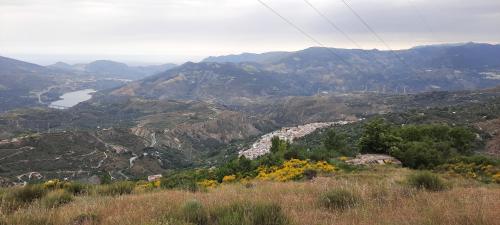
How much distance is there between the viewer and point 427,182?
844cm

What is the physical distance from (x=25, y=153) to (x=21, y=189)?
87.4 m

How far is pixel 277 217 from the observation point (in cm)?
530

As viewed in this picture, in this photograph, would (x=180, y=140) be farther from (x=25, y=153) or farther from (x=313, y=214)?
(x=313, y=214)

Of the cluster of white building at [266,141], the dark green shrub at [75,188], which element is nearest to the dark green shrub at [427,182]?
the dark green shrub at [75,188]

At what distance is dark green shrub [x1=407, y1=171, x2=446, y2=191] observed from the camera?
827 cm

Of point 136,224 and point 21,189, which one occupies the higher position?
point 136,224

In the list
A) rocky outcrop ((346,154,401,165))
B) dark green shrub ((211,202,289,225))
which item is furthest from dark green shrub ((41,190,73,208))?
rocky outcrop ((346,154,401,165))

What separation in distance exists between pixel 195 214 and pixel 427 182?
17.3ft

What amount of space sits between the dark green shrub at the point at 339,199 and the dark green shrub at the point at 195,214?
211 cm

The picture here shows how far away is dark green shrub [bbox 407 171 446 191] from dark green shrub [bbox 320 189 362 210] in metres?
2.10

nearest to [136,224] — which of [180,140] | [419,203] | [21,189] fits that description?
[419,203]

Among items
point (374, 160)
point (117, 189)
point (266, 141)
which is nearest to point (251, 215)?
point (117, 189)

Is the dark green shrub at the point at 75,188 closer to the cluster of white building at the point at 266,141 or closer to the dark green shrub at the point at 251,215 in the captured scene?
the dark green shrub at the point at 251,215

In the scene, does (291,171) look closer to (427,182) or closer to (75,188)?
A: (427,182)
